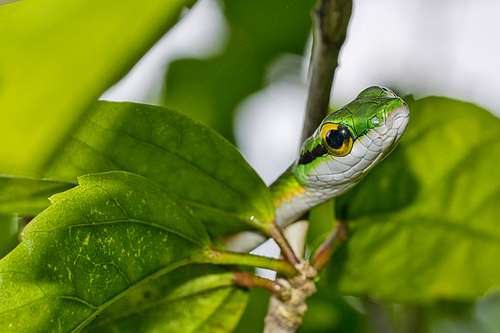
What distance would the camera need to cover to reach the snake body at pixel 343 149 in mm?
1099

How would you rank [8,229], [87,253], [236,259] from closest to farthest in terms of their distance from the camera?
[87,253] → [236,259] → [8,229]

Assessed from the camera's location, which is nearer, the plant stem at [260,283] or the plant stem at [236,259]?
the plant stem at [236,259]

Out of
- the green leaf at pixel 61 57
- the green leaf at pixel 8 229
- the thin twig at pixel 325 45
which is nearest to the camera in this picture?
the green leaf at pixel 61 57

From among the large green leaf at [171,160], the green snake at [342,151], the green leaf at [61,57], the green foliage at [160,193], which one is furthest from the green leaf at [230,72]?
the green leaf at [61,57]

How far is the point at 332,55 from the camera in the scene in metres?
1.08

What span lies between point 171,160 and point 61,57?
24.9 inches

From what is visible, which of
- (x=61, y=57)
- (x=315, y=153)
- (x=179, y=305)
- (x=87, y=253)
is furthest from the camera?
(x=315, y=153)

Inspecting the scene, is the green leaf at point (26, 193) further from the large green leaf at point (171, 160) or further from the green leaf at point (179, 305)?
the green leaf at point (179, 305)

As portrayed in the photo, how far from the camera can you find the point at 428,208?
1388 mm

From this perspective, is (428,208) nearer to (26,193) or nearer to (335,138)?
(335,138)

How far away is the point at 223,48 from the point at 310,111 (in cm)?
98

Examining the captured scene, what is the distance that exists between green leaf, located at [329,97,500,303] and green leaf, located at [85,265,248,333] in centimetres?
45

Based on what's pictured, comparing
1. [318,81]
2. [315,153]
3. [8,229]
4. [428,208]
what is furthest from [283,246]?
[8,229]

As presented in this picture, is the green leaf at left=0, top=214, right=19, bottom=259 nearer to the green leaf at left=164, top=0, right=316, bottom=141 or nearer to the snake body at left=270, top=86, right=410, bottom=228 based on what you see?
the green leaf at left=164, top=0, right=316, bottom=141
